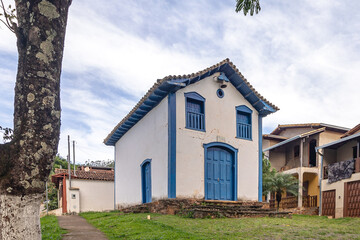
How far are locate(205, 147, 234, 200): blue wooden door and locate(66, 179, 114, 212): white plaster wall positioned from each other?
41.1 feet

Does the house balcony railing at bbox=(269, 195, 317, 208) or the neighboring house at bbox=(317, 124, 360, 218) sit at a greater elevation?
the neighboring house at bbox=(317, 124, 360, 218)

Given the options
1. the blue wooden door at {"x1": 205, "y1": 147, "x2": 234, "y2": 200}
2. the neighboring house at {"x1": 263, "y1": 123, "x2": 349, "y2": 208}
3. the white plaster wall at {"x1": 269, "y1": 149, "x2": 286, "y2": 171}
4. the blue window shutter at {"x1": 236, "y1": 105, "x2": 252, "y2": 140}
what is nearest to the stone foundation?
the blue wooden door at {"x1": 205, "y1": 147, "x2": 234, "y2": 200}

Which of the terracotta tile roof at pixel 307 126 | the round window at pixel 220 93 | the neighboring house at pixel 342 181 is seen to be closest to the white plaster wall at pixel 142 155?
the round window at pixel 220 93

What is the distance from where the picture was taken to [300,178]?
22.9m

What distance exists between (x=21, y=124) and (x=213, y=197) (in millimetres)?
11812

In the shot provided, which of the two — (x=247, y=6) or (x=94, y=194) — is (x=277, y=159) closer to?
(x=94, y=194)

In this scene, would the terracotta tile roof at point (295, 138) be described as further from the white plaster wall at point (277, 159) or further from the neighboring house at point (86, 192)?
the neighboring house at point (86, 192)

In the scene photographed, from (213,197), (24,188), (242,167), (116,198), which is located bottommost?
(116,198)

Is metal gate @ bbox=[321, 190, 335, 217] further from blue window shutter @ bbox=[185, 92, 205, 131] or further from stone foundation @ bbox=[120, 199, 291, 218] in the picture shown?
blue window shutter @ bbox=[185, 92, 205, 131]

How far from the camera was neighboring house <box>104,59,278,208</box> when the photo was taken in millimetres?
Result: 13758

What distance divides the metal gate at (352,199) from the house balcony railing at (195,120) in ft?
29.2

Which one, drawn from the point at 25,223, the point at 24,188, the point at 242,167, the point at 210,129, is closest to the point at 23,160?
the point at 24,188

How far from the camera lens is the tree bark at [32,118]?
326 centimetres

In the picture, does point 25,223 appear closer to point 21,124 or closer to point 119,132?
point 21,124
